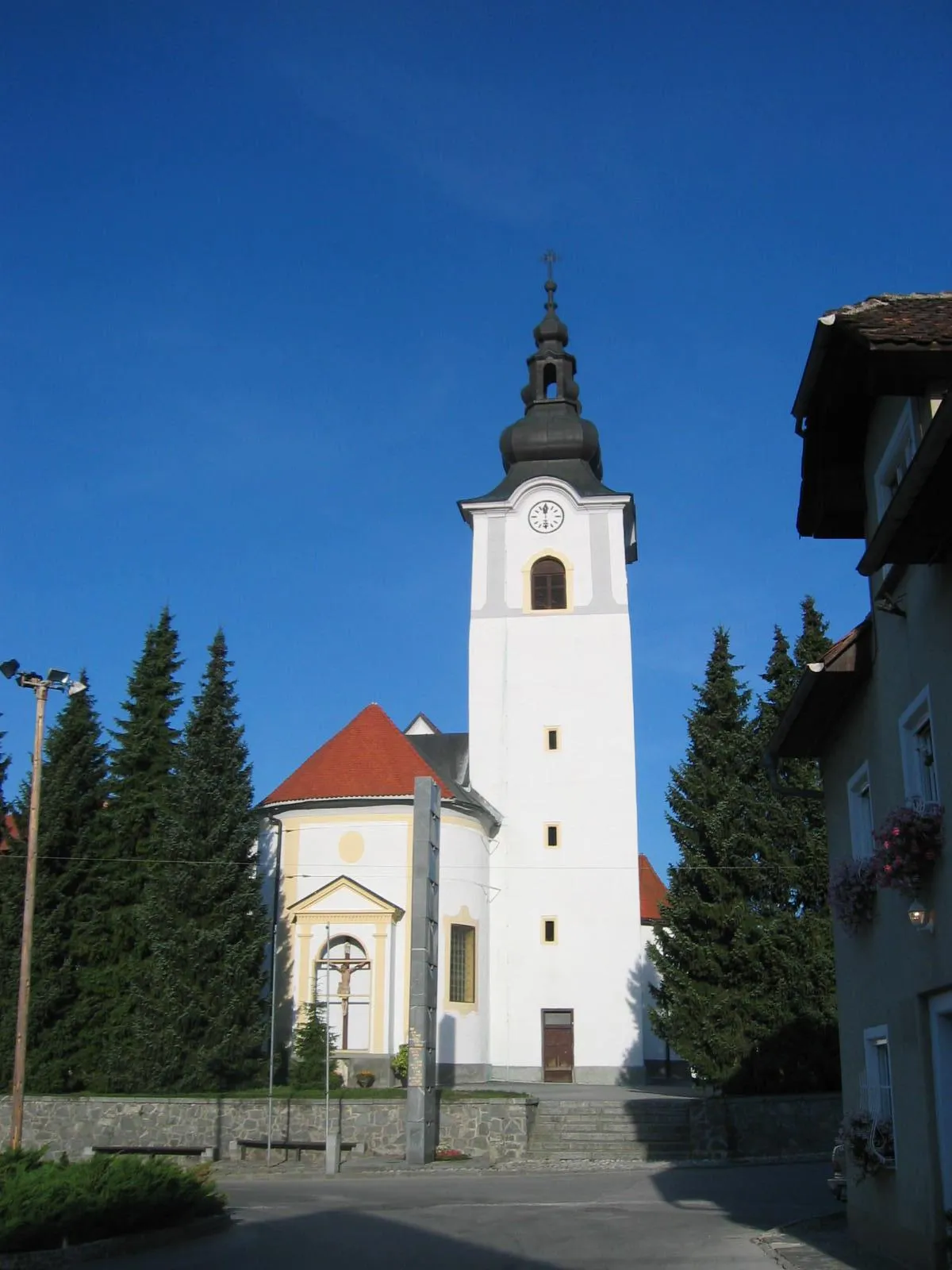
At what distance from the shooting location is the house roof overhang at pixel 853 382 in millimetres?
9367

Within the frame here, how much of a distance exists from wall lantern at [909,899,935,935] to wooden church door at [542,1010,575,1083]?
28.2m

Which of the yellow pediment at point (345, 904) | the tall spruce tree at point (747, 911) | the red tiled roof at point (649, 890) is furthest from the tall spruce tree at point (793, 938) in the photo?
the red tiled roof at point (649, 890)

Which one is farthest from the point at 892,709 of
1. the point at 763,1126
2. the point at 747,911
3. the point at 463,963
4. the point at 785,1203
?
the point at 463,963

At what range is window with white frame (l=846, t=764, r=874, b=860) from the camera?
12.1 m

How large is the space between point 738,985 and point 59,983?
612 inches

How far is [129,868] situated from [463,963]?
31.4ft

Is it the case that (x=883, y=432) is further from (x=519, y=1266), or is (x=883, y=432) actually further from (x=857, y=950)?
(x=519, y=1266)

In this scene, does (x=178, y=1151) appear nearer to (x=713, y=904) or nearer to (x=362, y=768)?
(x=713, y=904)

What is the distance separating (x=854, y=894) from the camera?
11.7 metres

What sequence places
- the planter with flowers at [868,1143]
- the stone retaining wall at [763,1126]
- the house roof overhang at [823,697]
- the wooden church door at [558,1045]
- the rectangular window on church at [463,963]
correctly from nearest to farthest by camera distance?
the planter with flowers at [868,1143] → the house roof overhang at [823,697] → the stone retaining wall at [763,1126] → the rectangular window on church at [463,963] → the wooden church door at [558,1045]

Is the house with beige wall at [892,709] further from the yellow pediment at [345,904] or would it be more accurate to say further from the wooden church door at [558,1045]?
the wooden church door at [558,1045]

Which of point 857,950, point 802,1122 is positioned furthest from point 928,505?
point 802,1122

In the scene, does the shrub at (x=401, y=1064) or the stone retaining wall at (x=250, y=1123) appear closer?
the stone retaining wall at (x=250, y=1123)

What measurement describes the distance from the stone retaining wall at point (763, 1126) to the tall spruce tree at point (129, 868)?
11930 mm
